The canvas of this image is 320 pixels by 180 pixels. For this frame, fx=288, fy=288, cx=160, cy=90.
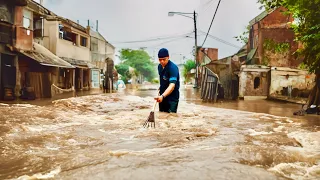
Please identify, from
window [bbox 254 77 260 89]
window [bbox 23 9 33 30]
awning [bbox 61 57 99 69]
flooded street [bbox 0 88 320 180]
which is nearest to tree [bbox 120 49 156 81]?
awning [bbox 61 57 99 69]

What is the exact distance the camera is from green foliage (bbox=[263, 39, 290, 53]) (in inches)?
746

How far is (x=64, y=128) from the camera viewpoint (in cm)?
489

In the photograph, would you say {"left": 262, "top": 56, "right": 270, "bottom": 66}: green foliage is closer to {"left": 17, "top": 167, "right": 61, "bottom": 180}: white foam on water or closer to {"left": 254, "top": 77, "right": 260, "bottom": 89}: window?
{"left": 254, "top": 77, "right": 260, "bottom": 89}: window

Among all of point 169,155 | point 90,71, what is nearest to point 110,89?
point 90,71

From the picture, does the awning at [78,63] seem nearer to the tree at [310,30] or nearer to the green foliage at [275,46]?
the green foliage at [275,46]

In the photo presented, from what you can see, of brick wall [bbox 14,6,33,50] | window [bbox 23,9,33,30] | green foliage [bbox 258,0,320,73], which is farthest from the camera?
window [bbox 23,9,33,30]

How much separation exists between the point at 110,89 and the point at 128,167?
21570 millimetres

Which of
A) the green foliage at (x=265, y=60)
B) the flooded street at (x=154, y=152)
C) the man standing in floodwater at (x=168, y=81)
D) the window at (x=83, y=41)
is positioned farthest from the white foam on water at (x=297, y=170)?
the window at (x=83, y=41)

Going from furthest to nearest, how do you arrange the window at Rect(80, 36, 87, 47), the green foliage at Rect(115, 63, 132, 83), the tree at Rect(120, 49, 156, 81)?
the tree at Rect(120, 49, 156, 81), the green foliage at Rect(115, 63, 132, 83), the window at Rect(80, 36, 87, 47)

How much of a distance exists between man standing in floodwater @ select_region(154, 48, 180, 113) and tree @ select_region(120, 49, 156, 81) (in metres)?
56.5

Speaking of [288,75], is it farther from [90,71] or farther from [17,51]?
[90,71]

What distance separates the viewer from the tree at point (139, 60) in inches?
2477

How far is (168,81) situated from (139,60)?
59998mm

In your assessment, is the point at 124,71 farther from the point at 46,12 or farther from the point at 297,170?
the point at 297,170
